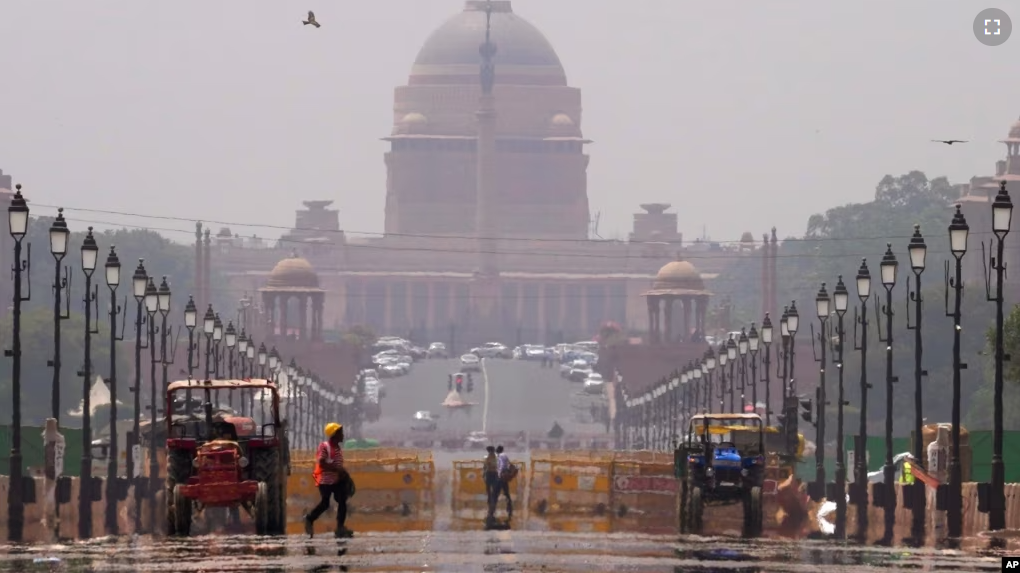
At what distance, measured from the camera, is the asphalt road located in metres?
128

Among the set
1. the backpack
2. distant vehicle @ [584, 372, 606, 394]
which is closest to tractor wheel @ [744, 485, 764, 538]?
the backpack

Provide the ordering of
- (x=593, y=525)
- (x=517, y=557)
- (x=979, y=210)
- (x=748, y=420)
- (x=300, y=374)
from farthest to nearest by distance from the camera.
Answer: (x=979, y=210)
(x=300, y=374)
(x=593, y=525)
(x=748, y=420)
(x=517, y=557)

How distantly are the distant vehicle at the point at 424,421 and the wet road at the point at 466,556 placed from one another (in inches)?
3657

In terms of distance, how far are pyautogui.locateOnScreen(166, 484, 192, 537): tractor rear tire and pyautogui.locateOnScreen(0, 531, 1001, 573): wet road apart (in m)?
0.40

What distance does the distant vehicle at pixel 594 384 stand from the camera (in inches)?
5753

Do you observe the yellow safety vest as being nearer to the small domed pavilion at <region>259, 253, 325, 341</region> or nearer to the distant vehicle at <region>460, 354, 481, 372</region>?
the distant vehicle at <region>460, 354, 481, 372</region>

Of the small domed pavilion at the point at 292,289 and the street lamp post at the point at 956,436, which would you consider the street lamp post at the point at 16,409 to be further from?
the small domed pavilion at the point at 292,289

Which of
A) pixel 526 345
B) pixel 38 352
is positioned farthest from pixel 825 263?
pixel 38 352

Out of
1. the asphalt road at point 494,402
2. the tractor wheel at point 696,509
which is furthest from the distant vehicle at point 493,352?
the tractor wheel at point 696,509

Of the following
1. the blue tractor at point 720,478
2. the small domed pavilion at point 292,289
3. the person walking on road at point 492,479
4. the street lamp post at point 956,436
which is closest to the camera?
the blue tractor at point 720,478

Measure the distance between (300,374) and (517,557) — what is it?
71.6m

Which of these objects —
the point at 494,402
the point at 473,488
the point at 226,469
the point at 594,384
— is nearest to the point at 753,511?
the point at 226,469

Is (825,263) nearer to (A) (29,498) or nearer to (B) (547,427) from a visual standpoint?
(B) (547,427)

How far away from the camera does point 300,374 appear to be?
99.3m
